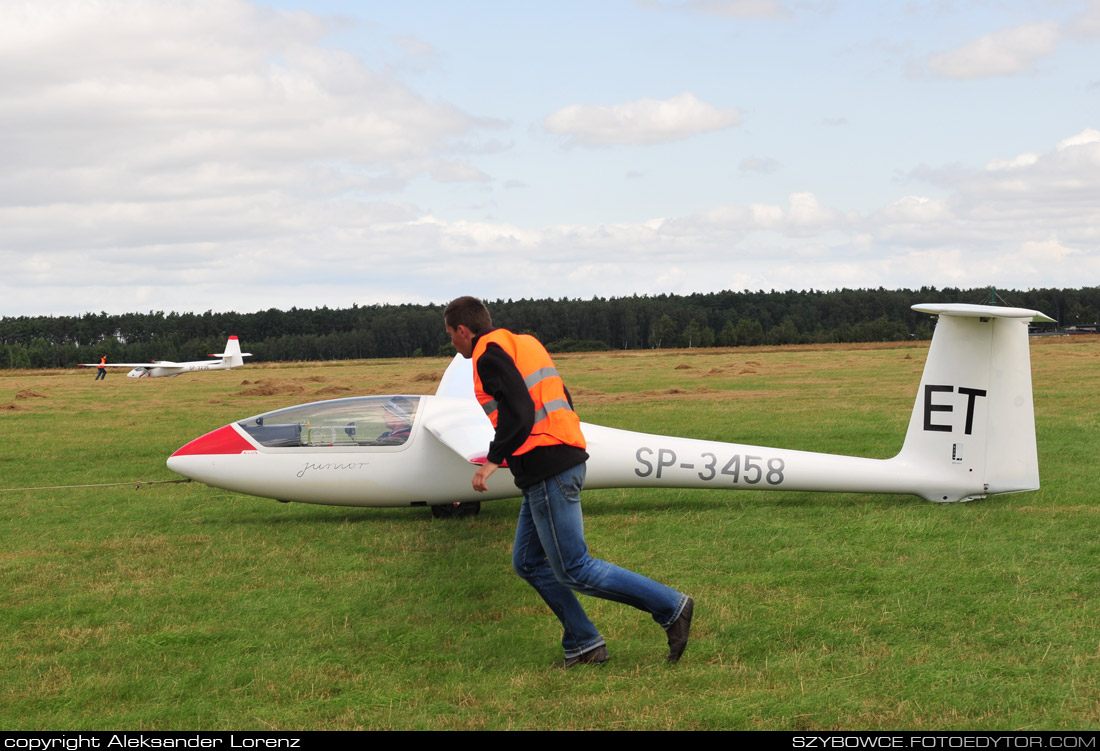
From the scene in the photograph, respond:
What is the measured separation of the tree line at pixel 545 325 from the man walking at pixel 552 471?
9804 cm

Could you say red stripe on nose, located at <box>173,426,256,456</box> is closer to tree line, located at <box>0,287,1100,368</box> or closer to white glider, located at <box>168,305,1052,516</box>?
white glider, located at <box>168,305,1052,516</box>

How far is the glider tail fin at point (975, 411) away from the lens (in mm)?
9344

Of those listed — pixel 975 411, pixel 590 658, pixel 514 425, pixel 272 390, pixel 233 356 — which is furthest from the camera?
pixel 233 356

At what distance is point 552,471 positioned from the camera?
5.41 m

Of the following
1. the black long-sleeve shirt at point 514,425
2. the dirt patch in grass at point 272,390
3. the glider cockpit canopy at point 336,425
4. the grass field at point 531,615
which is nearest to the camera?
the grass field at point 531,615

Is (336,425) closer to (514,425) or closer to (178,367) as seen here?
(514,425)

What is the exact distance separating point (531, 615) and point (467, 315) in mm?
2462

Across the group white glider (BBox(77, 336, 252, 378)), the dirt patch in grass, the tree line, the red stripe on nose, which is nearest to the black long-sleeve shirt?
the red stripe on nose

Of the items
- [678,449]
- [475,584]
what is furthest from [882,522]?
[475,584]

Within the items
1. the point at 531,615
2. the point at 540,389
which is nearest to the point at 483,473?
the point at 540,389

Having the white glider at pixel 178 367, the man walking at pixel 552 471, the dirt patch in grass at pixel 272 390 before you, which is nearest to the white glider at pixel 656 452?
the man walking at pixel 552 471

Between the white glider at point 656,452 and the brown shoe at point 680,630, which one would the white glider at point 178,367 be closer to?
the white glider at point 656,452

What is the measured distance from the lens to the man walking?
212 inches

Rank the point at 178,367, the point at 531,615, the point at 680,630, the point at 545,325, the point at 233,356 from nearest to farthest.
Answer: the point at 680,630
the point at 531,615
the point at 178,367
the point at 233,356
the point at 545,325
